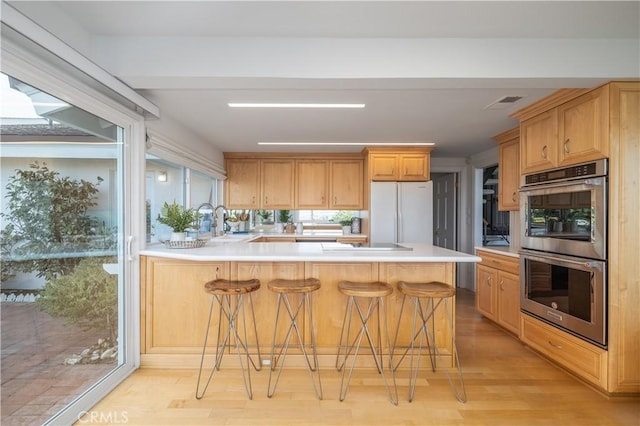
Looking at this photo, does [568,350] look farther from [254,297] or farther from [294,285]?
[254,297]

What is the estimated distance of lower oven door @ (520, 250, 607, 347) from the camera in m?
2.09

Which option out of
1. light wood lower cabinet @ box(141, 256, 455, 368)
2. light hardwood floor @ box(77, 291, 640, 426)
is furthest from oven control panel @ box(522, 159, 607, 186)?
light hardwood floor @ box(77, 291, 640, 426)

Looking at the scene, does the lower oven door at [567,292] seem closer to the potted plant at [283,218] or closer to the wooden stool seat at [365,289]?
the wooden stool seat at [365,289]

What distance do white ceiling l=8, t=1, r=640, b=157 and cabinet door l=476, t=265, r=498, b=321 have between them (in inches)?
81.8

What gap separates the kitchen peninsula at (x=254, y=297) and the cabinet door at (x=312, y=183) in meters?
2.56

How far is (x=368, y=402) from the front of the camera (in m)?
2.04

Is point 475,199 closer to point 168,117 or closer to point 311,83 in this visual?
point 311,83

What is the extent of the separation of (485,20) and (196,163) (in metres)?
3.24

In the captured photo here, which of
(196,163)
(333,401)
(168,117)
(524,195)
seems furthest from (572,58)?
(196,163)

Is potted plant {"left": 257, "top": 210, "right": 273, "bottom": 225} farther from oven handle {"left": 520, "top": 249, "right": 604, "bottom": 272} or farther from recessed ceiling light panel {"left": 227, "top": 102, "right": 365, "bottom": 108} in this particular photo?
oven handle {"left": 520, "top": 249, "right": 604, "bottom": 272}

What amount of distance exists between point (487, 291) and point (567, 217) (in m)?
1.45

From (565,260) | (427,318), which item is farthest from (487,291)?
(427,318)

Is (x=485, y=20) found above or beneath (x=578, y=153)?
above

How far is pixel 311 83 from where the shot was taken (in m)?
2.04
